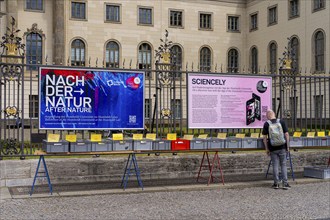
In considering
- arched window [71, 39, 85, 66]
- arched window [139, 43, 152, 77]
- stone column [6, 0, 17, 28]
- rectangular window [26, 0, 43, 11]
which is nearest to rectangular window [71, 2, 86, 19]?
arched window [71, 39, 85, 66]

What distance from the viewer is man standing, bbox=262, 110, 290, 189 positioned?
10883 millimetres

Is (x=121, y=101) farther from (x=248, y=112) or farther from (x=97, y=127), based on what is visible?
(x=248, y=112)

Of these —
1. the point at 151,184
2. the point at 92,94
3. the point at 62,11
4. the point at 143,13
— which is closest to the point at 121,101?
the point at 92,94

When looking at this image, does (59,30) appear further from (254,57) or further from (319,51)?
(319,51)

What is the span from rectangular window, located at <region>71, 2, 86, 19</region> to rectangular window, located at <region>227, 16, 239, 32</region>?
16792mm

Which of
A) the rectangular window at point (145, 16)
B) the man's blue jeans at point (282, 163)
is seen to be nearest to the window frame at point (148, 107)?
the man's blue jeans at point (282, 163)

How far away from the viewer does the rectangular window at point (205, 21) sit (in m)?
48.2

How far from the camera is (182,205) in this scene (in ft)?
29.2

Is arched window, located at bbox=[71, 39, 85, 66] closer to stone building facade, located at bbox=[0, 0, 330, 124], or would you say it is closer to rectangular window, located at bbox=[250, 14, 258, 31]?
stone building facade, located at bbox=[0, 0, 330, 124]

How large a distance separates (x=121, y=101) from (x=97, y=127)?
903 millimetres

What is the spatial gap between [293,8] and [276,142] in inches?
1382

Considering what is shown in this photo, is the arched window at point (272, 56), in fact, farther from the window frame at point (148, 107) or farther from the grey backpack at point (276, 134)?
the grey backpack at point (276, 134)

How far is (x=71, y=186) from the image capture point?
10.7 m

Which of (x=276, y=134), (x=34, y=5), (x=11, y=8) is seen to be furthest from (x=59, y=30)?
(x=276, y=134)
